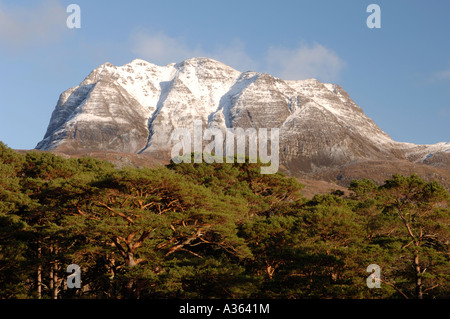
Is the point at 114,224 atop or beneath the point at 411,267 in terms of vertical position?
atop

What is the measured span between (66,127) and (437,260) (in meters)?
195

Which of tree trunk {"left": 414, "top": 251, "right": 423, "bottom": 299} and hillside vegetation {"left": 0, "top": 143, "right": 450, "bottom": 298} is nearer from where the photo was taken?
hillside vegetation {"left": 0, "top": 143, "right": 450, "bottom": 298}

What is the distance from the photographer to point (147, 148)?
193625 mm

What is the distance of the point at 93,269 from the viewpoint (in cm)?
2731

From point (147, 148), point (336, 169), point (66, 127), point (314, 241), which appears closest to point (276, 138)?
point (336, 169)

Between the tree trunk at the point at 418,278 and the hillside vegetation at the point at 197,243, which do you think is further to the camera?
the tree trunk at the point at 418,278

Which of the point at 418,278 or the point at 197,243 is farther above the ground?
the point at 197,243

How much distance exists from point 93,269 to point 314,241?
13450 mm

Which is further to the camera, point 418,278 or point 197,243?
point 197,243

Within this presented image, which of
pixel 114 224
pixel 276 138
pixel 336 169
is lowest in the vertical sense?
Answer: pixel 114 224
